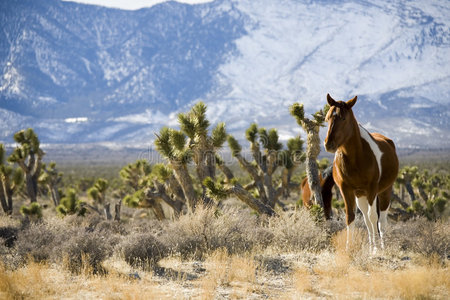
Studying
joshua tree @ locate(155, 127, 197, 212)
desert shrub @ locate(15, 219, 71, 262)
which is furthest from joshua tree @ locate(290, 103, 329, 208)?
desert shrub @ locate(15, 219, 71, 262)

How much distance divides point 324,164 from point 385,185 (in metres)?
16.3

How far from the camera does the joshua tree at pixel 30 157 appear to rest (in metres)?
20.4

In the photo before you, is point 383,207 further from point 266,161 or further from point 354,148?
point 266,161

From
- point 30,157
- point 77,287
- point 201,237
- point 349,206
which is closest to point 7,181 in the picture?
point 30,157

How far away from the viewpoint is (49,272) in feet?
23.4

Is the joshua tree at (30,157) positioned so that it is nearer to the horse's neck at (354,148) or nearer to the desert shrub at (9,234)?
the desert shrub at (9,234)

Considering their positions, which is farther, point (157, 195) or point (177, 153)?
point (157, 195)

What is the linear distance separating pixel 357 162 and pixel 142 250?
422cm

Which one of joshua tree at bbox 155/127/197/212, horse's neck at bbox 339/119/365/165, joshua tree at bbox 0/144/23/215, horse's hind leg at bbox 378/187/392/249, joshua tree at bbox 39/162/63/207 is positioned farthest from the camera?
joshua tree at bbox 39/162/63/207

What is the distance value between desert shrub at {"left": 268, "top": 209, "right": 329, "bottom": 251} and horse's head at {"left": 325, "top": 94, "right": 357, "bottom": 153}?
2388mm

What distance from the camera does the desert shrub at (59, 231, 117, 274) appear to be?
710cm

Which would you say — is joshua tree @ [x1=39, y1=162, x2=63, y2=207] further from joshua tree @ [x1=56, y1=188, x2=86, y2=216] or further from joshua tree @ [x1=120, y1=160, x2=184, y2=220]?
joshua tree @ [x1=120, y1=160, x2=184, y2=220]

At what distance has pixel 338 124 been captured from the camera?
6258 millimetres

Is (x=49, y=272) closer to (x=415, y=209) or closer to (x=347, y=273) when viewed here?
(x=347, y=273)
